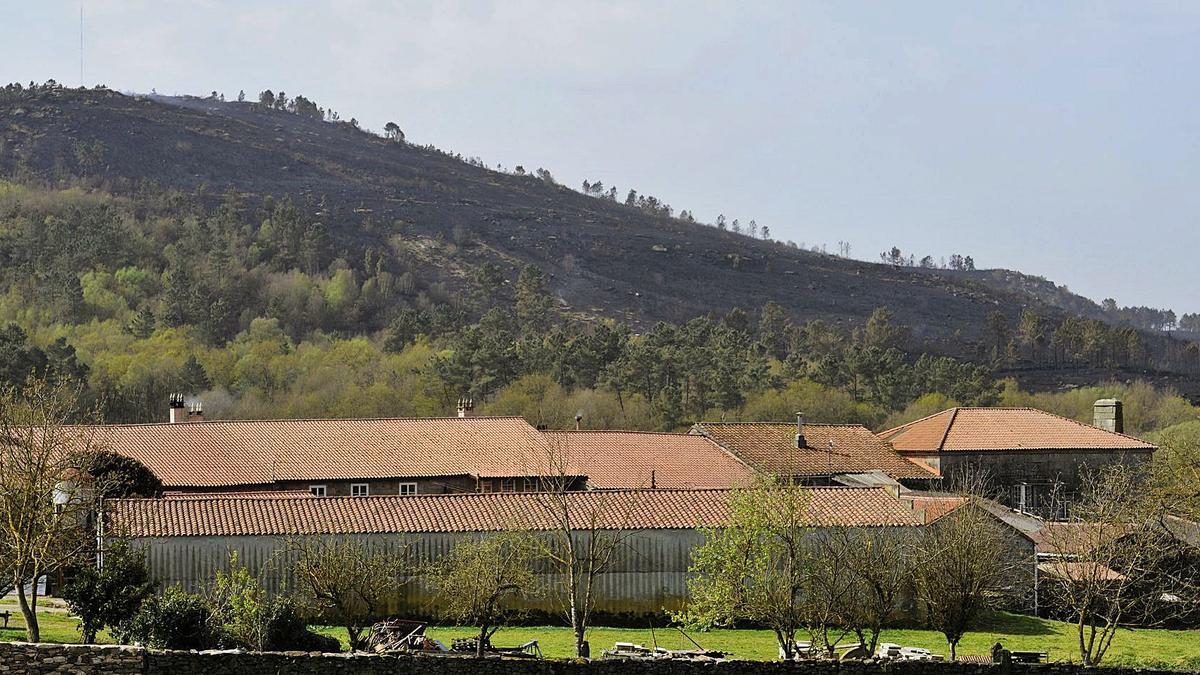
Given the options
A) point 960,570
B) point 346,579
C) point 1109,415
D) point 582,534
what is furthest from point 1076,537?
point 1109,415

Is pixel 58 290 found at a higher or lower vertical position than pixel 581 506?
higher

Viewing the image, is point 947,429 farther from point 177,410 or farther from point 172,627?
point 172,627

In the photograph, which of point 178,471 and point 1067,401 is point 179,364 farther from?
point 1067,401

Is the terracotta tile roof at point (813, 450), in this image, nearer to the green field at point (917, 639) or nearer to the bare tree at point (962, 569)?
the bare tree at point (962, 569)

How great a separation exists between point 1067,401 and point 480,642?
10230 cm

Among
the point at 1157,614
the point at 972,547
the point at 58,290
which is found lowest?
the point at 1157,614

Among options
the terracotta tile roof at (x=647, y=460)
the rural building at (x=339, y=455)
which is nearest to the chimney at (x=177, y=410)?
the rural building at (x=339, y=455)

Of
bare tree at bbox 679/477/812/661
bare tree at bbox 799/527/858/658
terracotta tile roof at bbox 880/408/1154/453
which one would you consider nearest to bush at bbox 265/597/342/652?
bare tree at bbox 679/477/812/661

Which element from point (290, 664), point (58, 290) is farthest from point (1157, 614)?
point (58, 290)

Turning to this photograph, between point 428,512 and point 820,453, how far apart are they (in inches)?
925

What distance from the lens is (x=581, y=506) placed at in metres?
40.6

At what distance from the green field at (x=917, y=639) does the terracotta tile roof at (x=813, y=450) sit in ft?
52.8

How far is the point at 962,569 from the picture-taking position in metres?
35.2

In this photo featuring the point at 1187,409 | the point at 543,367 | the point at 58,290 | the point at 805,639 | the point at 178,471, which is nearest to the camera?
the point at 805,639
